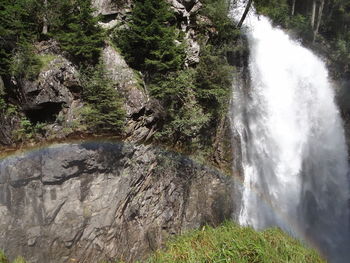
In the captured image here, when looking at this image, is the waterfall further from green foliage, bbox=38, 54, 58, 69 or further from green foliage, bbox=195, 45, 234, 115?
green foliage, bbox=38, 54, 58, 69

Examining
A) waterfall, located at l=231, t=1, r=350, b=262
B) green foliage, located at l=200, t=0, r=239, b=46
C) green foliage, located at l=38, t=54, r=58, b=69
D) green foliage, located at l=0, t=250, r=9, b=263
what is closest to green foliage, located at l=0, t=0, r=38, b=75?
green foliage, located at l=38, t=54, r=58, b=69

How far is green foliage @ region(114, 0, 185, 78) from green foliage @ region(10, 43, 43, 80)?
10.8 ft

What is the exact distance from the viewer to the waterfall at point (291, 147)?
1335 centimetres

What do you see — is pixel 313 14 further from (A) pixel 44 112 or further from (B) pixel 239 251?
(B) pixel 239 251

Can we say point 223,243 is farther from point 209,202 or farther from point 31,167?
point 31,167

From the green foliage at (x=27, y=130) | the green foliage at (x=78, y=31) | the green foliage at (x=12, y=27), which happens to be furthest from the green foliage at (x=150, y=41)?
the green foliage at (x=27, y=130)

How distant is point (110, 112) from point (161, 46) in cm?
317

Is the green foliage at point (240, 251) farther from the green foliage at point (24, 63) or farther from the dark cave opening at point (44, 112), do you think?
the green foliage at point (24, 63)

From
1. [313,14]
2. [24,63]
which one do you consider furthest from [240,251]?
[313,14]

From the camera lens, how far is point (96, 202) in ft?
30.8

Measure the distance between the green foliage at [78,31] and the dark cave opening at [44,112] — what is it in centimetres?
182

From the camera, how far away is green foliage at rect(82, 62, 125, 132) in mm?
9336

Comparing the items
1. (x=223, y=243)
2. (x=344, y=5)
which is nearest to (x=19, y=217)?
(x=223, y=243)

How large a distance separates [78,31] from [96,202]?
18.8ft
